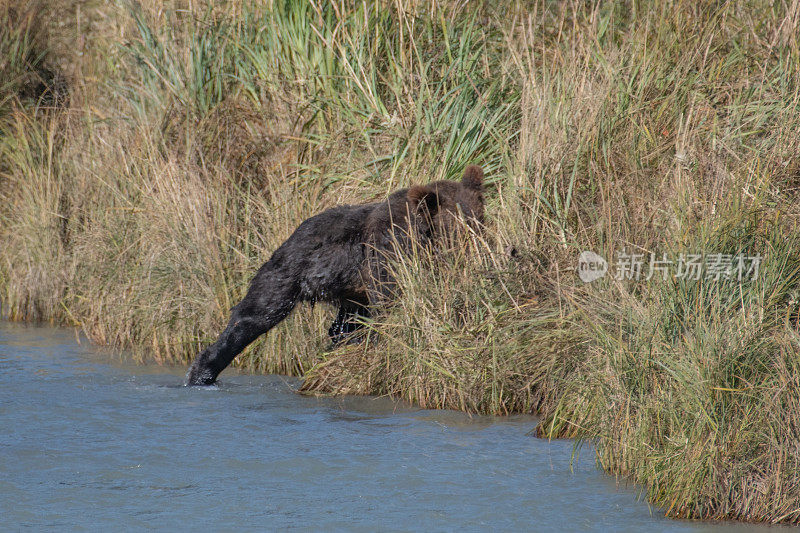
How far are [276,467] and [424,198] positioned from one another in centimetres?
258

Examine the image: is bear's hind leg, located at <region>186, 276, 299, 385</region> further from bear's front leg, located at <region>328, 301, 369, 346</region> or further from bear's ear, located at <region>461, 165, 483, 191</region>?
bear's ear, located at <region>461, 165, 483, 191</region>

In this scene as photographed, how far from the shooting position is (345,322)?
8.24 meters

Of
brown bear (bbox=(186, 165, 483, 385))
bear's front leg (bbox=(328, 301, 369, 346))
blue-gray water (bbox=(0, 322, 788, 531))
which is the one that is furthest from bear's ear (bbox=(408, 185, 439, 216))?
blue-gray water (bbox=(0, 322, 788, 531))

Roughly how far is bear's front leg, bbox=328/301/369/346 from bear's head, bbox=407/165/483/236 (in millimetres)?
894

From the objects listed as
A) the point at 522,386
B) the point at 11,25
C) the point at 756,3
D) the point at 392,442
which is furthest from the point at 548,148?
the point at 11,25

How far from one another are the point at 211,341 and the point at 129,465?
9.41ft

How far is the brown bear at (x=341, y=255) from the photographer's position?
7.88 m

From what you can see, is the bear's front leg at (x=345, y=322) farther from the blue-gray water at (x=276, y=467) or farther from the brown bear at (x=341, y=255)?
the blue-gray water at (x=276, y=467)

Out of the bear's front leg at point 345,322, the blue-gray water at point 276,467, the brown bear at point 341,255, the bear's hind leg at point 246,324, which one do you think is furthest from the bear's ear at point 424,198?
the blue-gray water at point 276,467

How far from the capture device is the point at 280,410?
743cm

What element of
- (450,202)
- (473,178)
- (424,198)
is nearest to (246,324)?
(424,198)

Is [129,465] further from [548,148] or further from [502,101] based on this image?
[502,101]

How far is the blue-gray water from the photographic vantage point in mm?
5270

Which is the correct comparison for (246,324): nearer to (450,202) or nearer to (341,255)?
(341,255)
